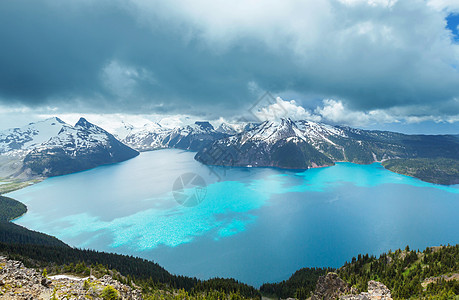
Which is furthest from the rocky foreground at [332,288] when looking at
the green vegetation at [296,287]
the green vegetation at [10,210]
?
the green vegetation at [10,210]

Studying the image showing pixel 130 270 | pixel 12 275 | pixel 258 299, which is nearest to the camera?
pixel 12 275

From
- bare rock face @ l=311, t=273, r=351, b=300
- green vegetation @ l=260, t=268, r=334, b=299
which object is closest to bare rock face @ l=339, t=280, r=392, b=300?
bare rock face @ l=311, t=273, r=351, b=300

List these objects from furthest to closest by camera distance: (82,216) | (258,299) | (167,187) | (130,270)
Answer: (167,187) → (82,216) → (130,270) → (258,299)

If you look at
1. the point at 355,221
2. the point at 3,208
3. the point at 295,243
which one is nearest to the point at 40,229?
the point at 3,208

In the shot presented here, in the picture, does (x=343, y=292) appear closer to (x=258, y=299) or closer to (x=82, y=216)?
(x=258, y=299)

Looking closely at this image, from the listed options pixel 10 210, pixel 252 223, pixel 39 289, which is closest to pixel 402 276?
pixel 39 289

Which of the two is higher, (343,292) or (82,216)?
(343,292)

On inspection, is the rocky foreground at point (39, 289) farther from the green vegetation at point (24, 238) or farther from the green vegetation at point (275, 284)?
the green vegetation at point (24, 238)
